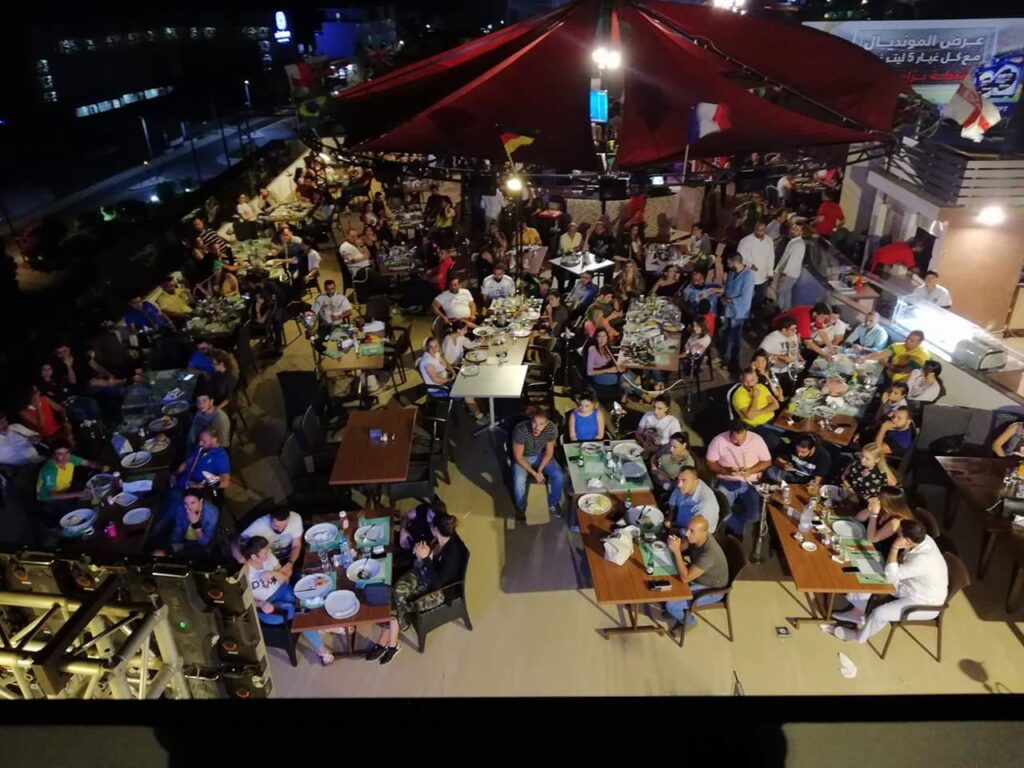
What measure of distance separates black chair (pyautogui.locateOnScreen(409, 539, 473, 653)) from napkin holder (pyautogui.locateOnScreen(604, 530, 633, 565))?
118 cm

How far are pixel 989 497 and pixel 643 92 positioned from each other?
5.17m

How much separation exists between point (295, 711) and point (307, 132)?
510cm

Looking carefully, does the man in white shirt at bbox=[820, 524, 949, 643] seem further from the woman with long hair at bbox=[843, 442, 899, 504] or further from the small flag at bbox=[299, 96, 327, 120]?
the small flag at bbox=[299, 96, 327, 120]

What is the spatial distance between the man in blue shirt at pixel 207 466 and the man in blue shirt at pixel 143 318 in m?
3.90

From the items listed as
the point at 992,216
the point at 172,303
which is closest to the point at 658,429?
the point at 172,303

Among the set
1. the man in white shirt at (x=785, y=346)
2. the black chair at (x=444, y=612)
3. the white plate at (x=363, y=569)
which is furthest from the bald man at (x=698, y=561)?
the man in white shirt at (x=785, y=346)

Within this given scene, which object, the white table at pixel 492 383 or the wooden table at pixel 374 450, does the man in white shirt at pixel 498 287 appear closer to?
the white table at pixel 492 383

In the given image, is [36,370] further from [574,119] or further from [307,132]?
[574,119]

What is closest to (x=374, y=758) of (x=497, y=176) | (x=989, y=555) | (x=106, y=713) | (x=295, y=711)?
(x=295, y=711)

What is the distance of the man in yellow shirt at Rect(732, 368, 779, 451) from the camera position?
303 inches

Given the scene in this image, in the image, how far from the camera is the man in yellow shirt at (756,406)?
7699mm

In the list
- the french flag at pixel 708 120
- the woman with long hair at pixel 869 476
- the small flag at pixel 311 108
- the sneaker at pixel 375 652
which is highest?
the french flag at pixel 708 120

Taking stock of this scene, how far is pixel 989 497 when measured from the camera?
21.8ft

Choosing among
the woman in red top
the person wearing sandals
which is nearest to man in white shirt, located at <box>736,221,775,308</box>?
the person wearing sandals
